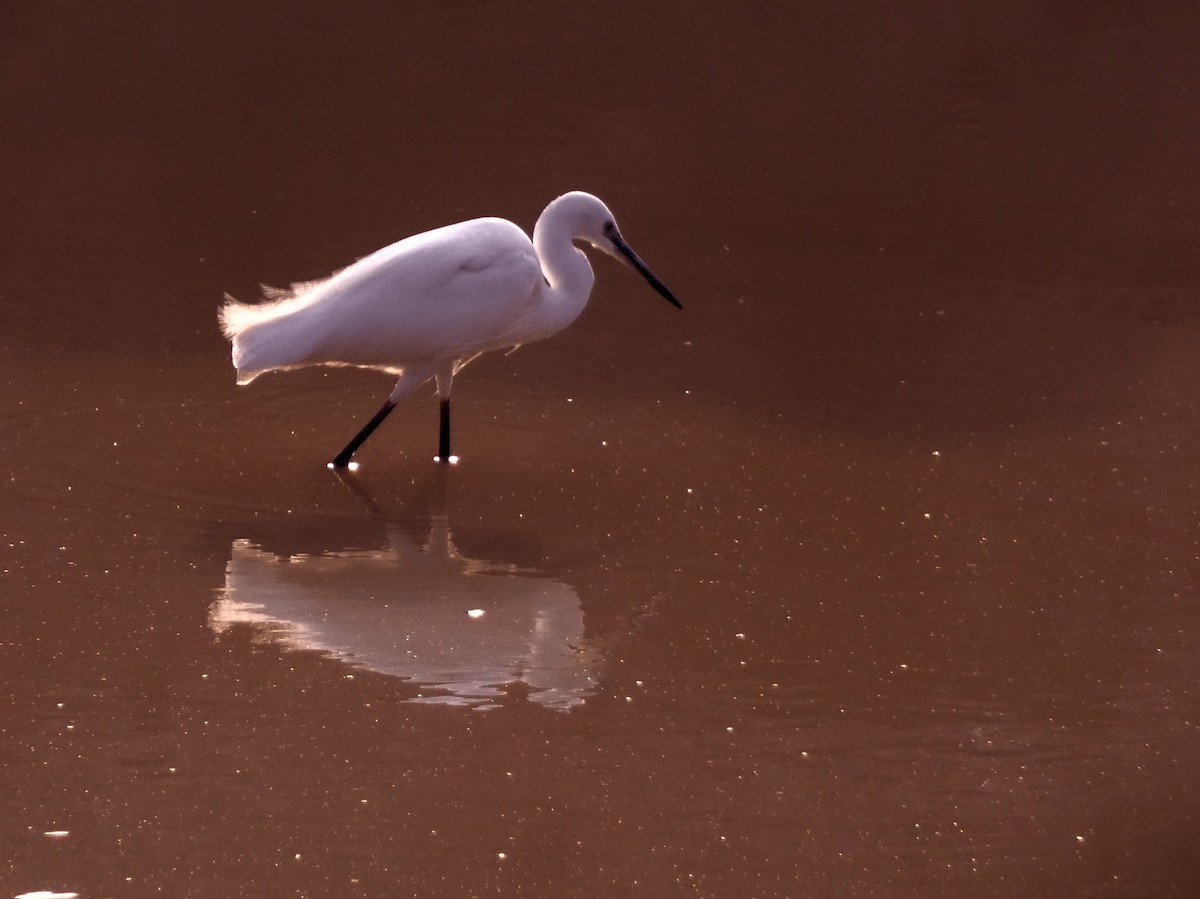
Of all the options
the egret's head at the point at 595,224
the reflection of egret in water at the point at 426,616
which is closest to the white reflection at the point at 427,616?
the reflection of egret in water at the point at 426,616

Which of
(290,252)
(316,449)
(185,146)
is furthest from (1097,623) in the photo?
(185,146)

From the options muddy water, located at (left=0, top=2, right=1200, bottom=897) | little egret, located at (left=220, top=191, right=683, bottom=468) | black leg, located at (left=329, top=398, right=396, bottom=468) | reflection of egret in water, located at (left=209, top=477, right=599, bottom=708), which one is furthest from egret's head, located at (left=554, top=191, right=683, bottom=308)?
reflection of egret in water, located at (left=209, top=477, right=599, bottom=708)

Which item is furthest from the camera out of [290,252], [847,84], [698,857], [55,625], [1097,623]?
[847,84]

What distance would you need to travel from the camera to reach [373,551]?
4.41m

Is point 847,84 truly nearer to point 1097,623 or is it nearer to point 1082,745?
point 1097,623

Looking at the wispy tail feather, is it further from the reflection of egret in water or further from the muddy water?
the reflection of egret in water

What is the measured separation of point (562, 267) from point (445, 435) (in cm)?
59

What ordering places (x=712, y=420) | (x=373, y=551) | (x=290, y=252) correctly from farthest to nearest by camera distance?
(x=290, y=252) → (x=712, y=420) → (x=373, y=551)

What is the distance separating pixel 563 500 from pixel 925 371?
1.71 metres

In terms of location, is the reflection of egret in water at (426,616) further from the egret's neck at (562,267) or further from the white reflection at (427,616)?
the egret's neck at (562,267)

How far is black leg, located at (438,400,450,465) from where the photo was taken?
506 centimetres

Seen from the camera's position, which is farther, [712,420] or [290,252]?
[290,252]

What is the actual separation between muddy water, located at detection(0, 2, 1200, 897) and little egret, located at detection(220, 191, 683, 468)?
1.05ft

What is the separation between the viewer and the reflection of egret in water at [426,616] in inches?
146
